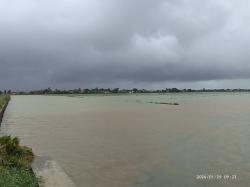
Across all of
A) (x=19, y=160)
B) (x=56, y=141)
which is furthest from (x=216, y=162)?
(x=56, y=141)

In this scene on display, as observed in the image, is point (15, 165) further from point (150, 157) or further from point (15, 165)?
point (150, 157)

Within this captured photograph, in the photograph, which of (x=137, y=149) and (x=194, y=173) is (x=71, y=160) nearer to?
(x=137, y=149)

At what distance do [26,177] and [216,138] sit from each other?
13119mm

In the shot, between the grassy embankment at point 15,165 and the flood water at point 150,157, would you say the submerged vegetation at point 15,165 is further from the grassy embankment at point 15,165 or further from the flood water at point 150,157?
the flood water at point 150,157

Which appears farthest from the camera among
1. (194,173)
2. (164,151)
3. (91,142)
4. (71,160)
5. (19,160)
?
(91,142)

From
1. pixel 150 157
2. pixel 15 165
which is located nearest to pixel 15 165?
pixel 15 165

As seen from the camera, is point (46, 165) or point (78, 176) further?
point (78, 176)

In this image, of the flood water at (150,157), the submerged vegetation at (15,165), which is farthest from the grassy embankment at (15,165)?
the flood water at (150,157)

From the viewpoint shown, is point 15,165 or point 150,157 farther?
point 150,157

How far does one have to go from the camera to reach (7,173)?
30.9ft

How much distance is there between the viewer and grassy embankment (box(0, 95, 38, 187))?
8.76 metres

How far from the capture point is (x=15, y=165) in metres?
10.9

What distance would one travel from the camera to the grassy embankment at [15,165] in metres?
8.76

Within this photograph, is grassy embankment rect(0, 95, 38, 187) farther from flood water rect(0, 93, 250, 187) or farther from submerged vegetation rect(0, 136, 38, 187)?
flood water rect(0, 93, 250, 187)
